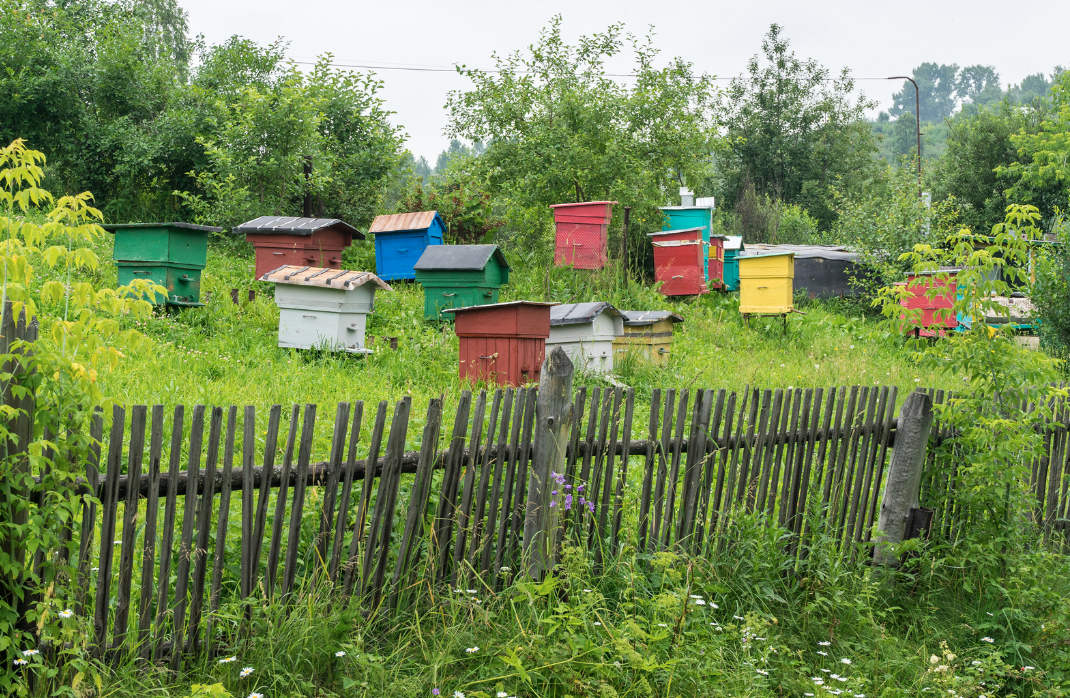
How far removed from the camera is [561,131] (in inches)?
658

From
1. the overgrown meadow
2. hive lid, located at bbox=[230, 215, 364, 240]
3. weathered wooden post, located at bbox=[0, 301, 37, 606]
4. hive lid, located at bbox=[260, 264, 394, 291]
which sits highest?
hive lid, located at bbox=[230, 215, 364, 240]

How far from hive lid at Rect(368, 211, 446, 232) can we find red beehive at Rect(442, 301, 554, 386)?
549 centimetres

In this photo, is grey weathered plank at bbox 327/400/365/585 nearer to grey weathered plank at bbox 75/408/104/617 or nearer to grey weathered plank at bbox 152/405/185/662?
grey weathered plank at bbox 152/405/185/662

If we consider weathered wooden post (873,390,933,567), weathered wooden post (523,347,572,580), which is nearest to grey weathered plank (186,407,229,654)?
weathered wooden post (523,347,572,580)

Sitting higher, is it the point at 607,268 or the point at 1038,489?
the point at 607,268

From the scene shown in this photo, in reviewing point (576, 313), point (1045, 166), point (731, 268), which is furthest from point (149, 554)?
point (1045, 166)

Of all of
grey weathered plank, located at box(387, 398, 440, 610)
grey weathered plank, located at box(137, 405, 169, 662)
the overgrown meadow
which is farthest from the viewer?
grey weathered plank, located at box(387, 398, 440, 610)

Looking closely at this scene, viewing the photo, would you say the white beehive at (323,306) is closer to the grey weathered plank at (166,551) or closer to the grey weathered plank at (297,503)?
the grey weathered plank at (297,503)

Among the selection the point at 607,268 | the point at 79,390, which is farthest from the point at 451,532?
the point at 607,268

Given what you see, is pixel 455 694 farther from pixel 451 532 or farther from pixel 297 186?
pixel 297 186

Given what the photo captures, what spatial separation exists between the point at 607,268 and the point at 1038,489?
964cm

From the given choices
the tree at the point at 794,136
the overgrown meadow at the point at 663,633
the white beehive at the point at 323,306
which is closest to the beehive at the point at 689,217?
the white beehive at the point at 323,306

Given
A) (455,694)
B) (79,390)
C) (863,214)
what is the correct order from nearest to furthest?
(79,390) < (455,694) < (863,214)

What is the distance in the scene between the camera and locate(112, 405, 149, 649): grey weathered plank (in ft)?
9.50
